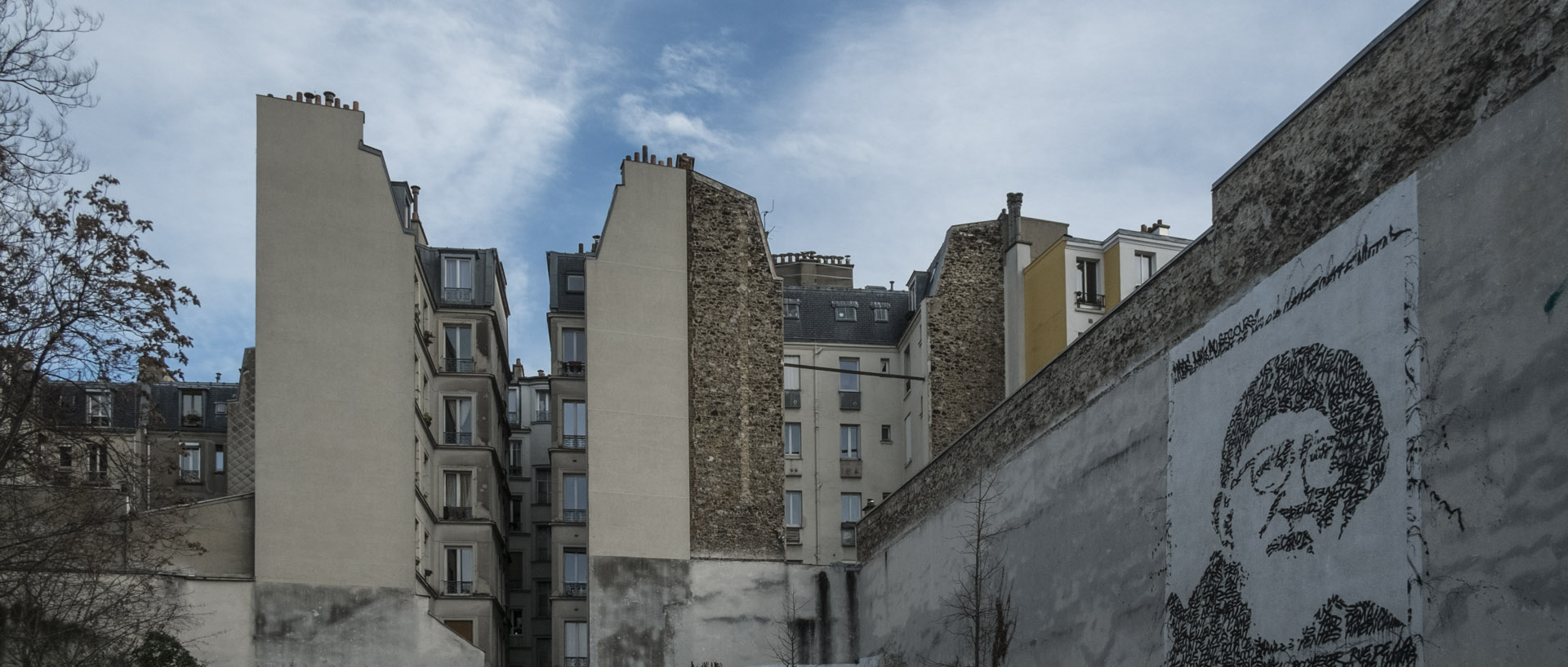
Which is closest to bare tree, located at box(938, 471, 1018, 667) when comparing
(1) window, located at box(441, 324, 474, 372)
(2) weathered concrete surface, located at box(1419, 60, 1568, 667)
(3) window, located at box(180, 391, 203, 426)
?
(2) weathered concrete surface, located at box(1419, 60, 1568, 667)

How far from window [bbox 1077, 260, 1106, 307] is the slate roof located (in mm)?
9253

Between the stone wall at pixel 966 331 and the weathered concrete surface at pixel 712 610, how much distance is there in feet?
22.5

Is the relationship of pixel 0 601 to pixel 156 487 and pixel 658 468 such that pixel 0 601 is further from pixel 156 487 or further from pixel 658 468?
pixel 658 468

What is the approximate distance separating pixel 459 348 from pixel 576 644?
8.97 meters

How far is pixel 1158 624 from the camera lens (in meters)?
21.9

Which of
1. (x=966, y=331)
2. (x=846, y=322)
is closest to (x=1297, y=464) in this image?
(x=966, y=331)

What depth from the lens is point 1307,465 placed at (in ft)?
59.4

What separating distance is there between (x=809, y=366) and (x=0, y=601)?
27.5 metres

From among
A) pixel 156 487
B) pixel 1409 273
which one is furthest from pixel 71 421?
pixel 1409 273

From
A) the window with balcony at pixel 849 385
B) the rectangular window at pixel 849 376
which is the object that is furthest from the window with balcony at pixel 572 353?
the rectangular window at pixel 849 376

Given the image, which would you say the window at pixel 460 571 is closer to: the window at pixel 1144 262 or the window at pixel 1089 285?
the window at pixel 1089 285

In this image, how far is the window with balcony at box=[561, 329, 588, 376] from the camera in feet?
152

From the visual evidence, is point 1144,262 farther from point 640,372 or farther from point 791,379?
point 640,372

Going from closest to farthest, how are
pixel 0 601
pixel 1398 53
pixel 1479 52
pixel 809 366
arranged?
pixel 1479 52 → pixel 1398 53 → pixel 0 601 → pixel 809 366
